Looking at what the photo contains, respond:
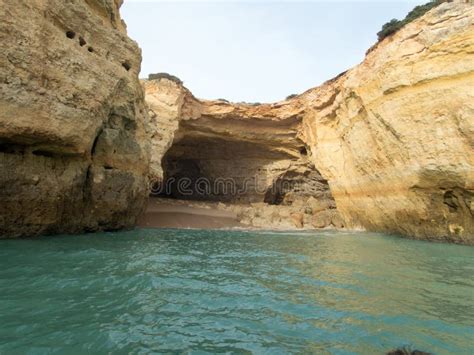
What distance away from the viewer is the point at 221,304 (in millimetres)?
4758

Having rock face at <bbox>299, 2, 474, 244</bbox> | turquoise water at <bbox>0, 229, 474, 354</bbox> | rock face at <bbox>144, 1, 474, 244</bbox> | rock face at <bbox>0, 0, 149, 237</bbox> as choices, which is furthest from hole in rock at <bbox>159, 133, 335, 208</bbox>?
turquoise water at <bbox>0, 229, 474, 354</bbox>

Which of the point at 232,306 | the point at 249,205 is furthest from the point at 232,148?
the point at 232,306

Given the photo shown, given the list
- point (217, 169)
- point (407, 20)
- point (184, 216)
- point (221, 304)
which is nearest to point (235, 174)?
point (217, 169)

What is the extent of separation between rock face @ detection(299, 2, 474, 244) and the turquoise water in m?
6.11

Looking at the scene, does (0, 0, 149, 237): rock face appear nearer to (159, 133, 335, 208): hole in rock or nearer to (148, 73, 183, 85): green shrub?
(148, 73, 183, 85): green shrub

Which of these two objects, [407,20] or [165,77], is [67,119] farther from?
[407,20]

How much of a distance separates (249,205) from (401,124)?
636 inches

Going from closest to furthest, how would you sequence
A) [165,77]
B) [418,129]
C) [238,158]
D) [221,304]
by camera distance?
[221,304], [418,129], [165,77], [238,158]

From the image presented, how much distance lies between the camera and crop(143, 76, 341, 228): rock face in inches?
845

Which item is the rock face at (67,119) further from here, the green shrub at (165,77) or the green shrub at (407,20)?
the green shrub at (407,20)

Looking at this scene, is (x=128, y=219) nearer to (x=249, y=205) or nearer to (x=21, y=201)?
(x=21, y=201)

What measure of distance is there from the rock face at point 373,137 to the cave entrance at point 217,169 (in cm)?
14

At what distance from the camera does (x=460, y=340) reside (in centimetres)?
374

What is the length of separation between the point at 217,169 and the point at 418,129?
18349 mm
